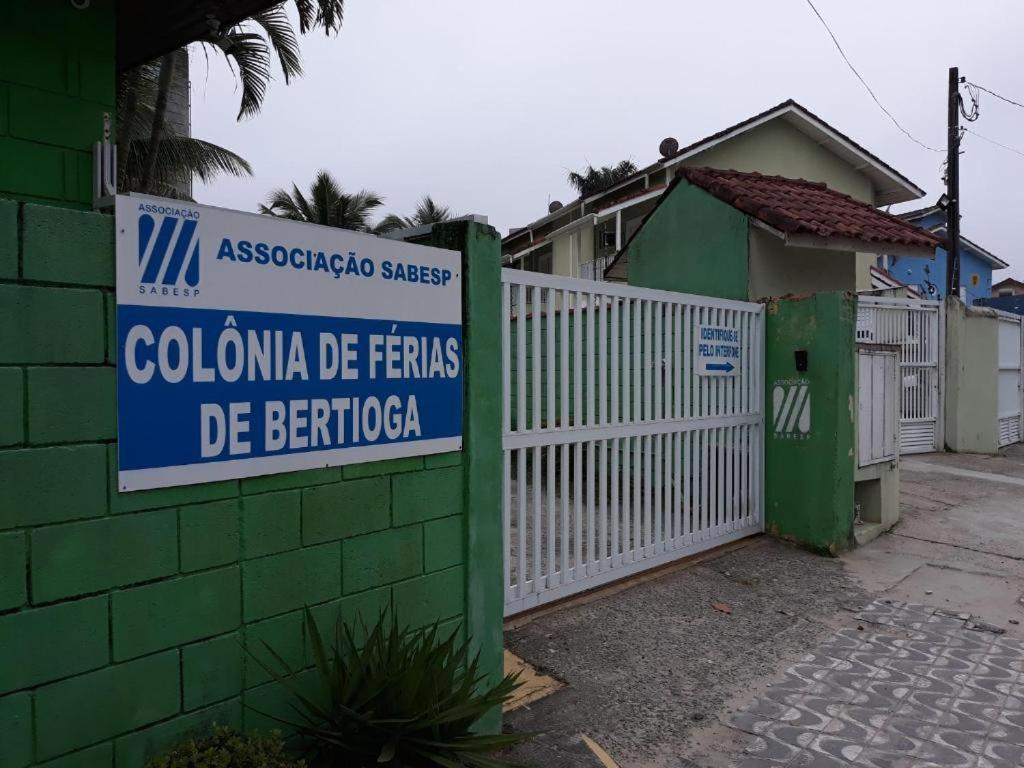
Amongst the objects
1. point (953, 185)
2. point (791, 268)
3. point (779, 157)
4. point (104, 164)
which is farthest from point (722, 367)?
point (779, 157)

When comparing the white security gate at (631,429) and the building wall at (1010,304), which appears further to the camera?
the building wall at (1010,304)

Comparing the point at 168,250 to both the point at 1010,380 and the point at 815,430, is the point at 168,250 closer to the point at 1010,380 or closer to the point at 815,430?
the point at 815,430

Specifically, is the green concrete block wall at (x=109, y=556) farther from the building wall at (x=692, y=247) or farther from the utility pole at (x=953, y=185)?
the utility pole at (x=953, y=185)

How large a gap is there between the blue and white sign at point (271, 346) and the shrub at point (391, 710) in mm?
700

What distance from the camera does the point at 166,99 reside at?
33.1 feet

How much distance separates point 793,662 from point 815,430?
2564mm

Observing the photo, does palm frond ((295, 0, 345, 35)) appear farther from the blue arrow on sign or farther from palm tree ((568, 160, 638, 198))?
palm tree ((568, 160, 638, 198))

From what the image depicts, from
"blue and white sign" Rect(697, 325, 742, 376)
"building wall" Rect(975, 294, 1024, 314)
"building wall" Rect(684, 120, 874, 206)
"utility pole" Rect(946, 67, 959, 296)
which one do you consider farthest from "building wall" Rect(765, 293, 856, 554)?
"building wall" Rect(975, 294, 1024, 314)

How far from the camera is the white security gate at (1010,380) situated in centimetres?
1199

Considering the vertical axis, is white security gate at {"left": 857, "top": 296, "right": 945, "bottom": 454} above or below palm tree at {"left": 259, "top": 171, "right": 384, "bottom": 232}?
below

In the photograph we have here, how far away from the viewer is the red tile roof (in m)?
6.73

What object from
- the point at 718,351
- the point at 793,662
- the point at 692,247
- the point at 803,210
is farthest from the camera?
the point at 692,247

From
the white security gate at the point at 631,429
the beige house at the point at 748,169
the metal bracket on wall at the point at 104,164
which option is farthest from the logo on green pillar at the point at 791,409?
the beige house at the point at 748,169

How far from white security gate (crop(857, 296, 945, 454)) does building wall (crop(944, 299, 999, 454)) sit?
14 cm
